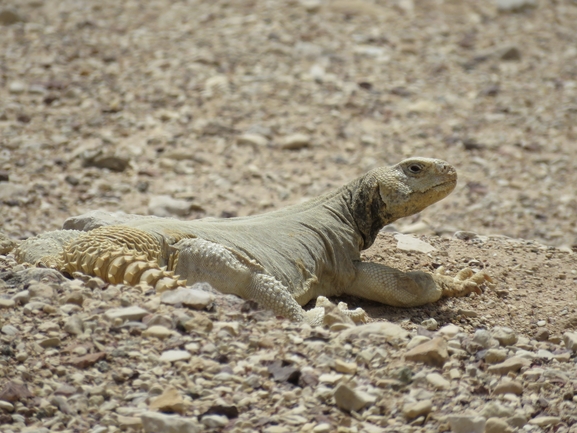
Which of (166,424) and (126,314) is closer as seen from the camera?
(166,424)

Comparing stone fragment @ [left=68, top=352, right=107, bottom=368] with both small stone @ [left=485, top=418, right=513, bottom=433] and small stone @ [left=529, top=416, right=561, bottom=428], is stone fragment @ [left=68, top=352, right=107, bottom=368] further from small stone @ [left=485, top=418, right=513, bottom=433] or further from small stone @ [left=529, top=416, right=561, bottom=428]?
small stone @ [left=529, top=416, right=561, bottom=428]

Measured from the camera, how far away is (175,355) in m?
4.61

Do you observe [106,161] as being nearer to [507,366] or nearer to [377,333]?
[377,333]

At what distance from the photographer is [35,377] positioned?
4410 mm

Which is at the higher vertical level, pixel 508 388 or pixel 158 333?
pixel 158 333

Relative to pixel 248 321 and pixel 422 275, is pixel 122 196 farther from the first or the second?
pixel 248 321

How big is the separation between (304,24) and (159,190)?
5561 mm

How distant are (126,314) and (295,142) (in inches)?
313

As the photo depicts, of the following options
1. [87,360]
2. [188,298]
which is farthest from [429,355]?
[87,360]

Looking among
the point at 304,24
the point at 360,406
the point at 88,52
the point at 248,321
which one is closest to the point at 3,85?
the point at 88,52

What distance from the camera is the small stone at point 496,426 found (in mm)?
4195

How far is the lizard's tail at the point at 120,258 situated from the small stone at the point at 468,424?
6.60 feet

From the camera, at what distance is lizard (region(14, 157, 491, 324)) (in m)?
5.77

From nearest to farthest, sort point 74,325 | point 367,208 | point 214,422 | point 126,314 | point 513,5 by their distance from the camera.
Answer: point 214,422 → point 74,325 → point 126,314 → point 367,208 → point 513,5
